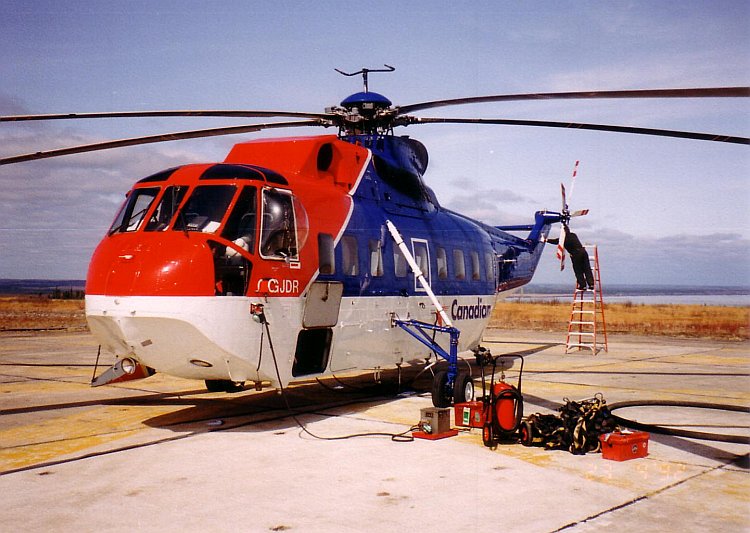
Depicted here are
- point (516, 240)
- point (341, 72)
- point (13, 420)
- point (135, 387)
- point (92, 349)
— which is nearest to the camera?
point (13, 420)

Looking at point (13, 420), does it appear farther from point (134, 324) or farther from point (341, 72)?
point (341, 72)

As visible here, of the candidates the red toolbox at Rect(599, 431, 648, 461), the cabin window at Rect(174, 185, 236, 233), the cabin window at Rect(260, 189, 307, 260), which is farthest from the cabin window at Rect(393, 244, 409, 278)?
the red toolbox at Rect(599, 431, 648, 461)

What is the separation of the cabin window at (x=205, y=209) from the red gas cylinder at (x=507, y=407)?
4.18 metres

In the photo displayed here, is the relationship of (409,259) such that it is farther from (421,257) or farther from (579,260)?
(579,260)

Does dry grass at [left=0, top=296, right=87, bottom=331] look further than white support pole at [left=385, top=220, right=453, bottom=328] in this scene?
Yes

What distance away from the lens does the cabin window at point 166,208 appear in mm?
9188

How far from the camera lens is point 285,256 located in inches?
375

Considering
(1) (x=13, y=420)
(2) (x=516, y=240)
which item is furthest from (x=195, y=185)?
(2) (x=516, y=240)

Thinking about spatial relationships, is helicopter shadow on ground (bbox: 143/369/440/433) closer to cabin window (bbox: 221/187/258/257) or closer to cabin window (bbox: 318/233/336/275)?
cabin window (bbox: 318/233/336/275)

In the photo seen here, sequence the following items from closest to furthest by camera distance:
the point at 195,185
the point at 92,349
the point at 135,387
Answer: the point at 195,185, the point at 135,387, the point at 92,349

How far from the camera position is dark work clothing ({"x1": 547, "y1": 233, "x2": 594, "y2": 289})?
21397 millimetres

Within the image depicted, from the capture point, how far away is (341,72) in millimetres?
13086

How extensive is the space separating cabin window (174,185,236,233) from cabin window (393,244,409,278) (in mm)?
3958

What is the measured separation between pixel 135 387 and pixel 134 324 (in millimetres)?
6387
